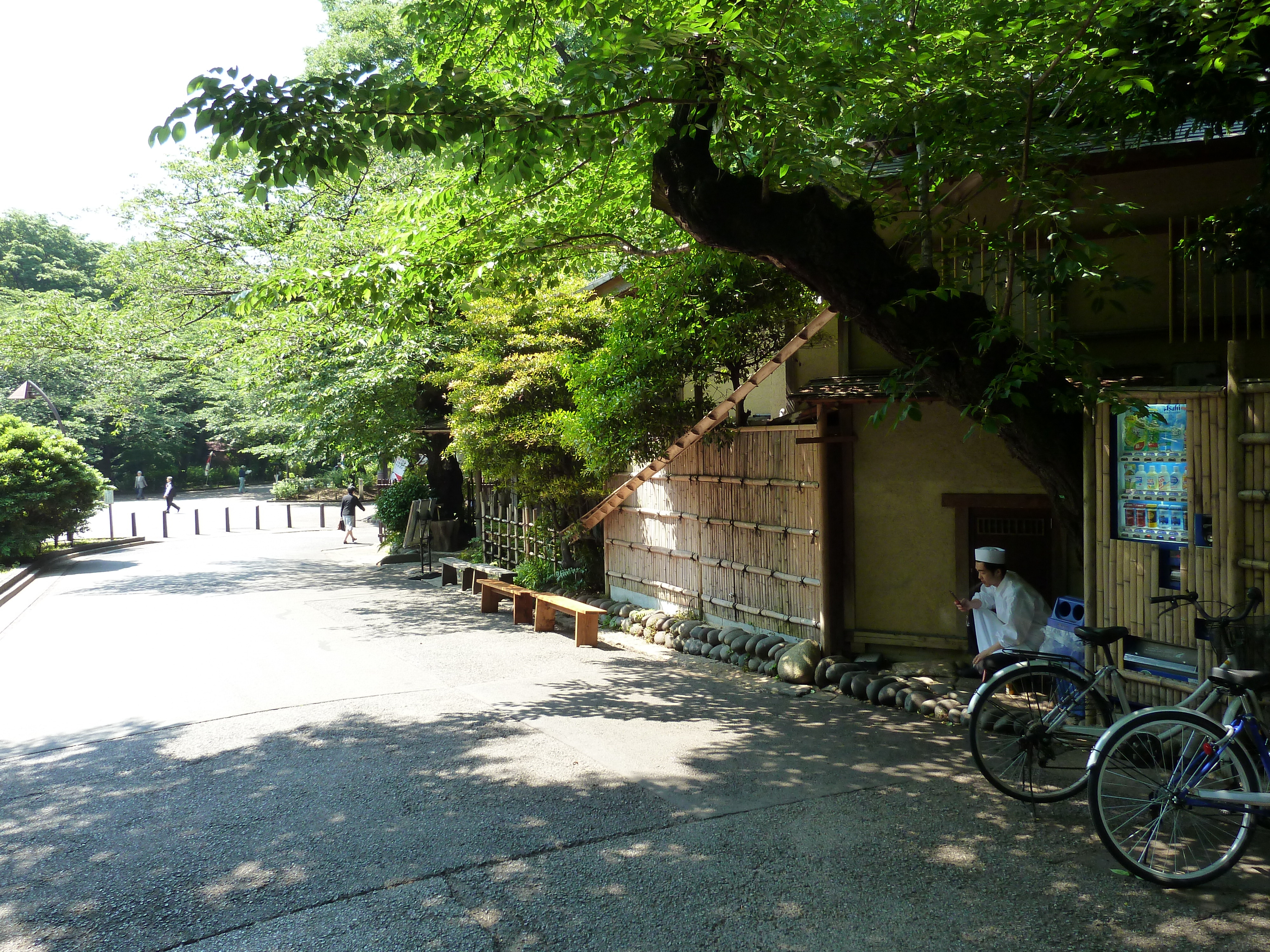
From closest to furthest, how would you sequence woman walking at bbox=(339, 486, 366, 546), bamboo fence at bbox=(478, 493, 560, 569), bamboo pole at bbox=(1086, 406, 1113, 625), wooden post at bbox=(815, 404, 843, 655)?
bamboo pole at bbox=(1086, 406, 1113, 625), wooden post at bbox=(815, 404, 843, 655), bamboo fence at bbox=(478, 493, 560, 569), woman walking at bbox=(339, 486, 366, 546)

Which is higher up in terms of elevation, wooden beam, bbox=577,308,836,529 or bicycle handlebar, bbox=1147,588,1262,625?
wooden beam, bbox=577,308,836,529

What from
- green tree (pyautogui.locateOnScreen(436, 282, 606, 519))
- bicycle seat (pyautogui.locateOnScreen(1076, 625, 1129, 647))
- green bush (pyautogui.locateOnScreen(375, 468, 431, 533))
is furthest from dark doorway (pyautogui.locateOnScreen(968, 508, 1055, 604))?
green bush (pyautogui.locateOnScreen(375, 468, 431, 533))

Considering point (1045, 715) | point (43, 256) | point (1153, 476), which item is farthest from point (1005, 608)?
point (43, 256)

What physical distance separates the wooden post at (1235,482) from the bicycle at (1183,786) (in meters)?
1.10

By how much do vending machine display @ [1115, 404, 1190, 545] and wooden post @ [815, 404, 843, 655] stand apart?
3.27 metres

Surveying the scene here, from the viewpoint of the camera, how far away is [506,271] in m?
11.0

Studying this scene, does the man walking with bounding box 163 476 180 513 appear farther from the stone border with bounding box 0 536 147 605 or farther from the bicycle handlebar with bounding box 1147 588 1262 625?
the bicycle handlebar with bounding box 1147 588 1262 625

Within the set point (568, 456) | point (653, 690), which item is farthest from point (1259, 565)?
point (568, 456)

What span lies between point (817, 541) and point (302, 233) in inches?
526

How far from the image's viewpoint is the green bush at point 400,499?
2167cm

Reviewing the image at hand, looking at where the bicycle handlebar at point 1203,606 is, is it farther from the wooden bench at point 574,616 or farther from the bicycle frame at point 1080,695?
the wooden bench at point 574,616

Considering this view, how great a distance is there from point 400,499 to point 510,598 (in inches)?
335

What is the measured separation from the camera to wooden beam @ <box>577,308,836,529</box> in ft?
30.5

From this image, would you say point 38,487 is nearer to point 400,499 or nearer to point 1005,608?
point 400,499
